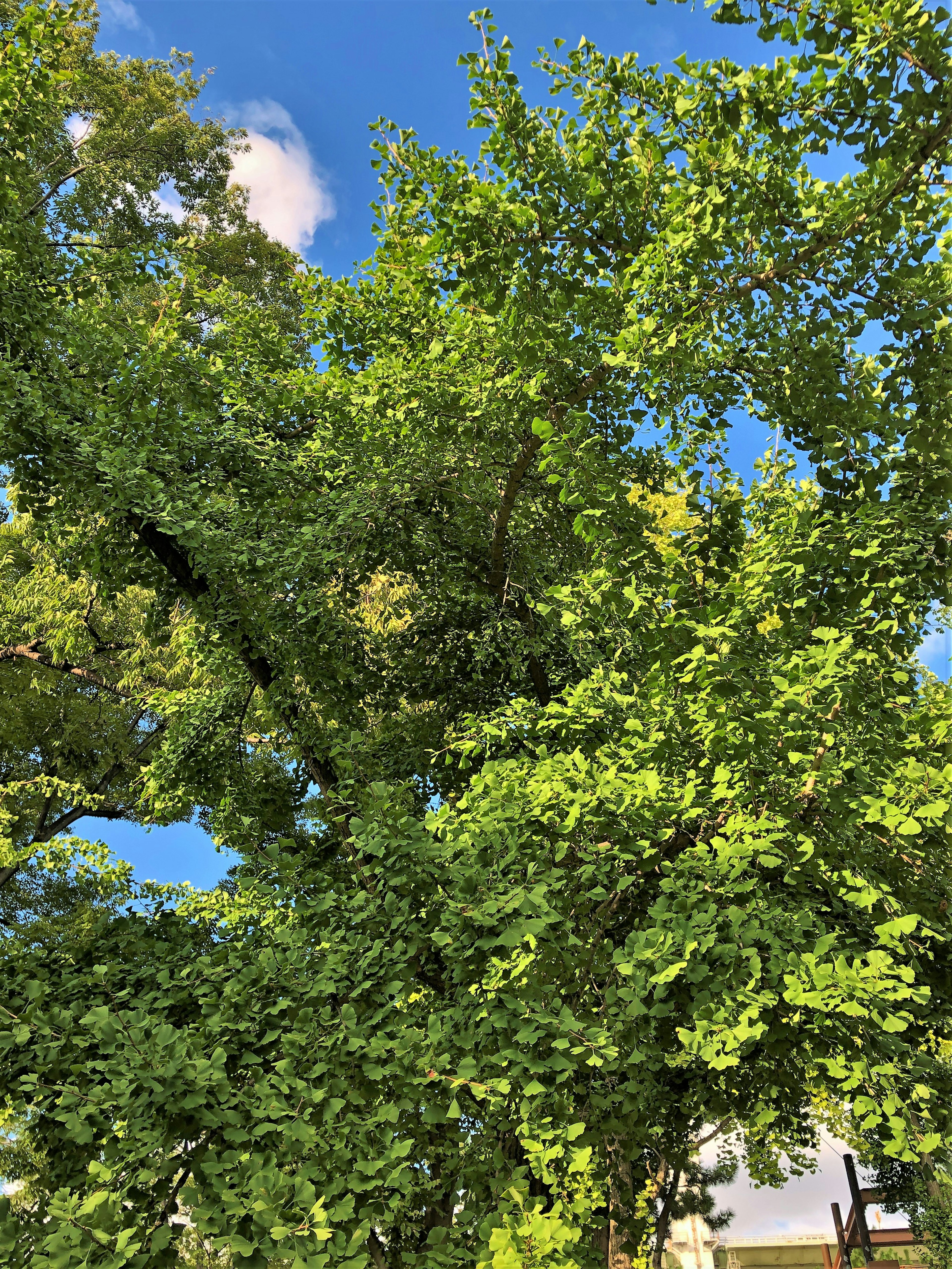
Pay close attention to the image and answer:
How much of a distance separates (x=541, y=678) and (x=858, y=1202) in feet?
39.1

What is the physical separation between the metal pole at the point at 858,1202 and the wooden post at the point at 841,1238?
408 millimetres

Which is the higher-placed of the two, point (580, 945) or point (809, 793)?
point (809, 793)

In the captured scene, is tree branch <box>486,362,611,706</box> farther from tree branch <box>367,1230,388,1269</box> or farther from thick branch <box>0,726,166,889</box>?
thick branch <box>0,726,166,889</box>

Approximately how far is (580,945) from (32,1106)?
2.66 metres

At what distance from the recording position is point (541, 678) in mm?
7809

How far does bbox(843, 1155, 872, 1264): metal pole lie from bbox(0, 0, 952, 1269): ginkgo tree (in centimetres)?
769

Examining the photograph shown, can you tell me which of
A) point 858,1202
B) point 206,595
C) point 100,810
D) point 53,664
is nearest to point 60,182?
point 53,664

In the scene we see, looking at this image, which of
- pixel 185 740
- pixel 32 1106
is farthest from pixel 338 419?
pixel 32 1106

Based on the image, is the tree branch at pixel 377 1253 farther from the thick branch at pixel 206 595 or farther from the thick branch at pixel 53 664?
the thick branch at pixel 53 664

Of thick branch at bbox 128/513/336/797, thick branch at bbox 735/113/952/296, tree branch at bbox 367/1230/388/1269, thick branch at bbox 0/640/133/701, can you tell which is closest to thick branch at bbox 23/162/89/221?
thick branch at bbox 0/640/133/701

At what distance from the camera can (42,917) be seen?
15.2 meters

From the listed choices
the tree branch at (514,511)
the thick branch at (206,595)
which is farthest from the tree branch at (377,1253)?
the tree branch at (514,511)

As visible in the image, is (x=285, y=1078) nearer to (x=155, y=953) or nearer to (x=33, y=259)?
(x=155, y=953)

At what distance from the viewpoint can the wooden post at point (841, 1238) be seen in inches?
543
